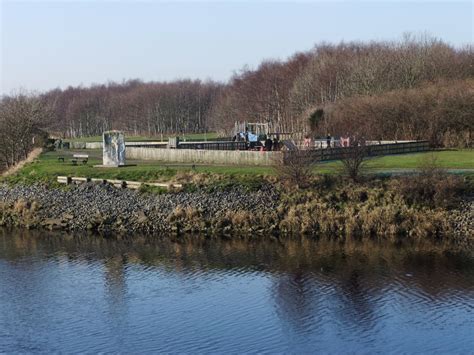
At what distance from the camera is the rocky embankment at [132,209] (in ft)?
138

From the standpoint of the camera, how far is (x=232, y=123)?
11369 centimetres

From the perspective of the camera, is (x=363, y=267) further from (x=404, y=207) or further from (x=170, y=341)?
(x=170, y=341)

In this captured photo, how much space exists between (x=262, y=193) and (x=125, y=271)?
11937 mm

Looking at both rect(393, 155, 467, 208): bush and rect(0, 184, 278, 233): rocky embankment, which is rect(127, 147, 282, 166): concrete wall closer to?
rect(0, 184, 278, 233): rocky embankment

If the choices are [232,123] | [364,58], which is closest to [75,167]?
[364,58]

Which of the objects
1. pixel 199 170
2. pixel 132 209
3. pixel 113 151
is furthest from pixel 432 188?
pixel 113 151

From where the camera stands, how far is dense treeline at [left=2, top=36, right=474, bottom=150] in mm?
68750

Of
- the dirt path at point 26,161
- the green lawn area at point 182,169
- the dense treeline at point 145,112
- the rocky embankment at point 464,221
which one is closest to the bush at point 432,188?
the rocky embankment at point 464,221

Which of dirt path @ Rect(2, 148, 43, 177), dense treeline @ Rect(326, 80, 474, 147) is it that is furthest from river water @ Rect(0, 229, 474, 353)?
dense treeline @ Rect(326, 80, 474, 147)

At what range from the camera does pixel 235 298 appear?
28.3 m

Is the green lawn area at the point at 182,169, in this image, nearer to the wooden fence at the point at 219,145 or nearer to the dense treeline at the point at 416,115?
the dense treeline at the point at 416,115

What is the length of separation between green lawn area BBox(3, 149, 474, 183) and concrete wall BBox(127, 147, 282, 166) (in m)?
1.32

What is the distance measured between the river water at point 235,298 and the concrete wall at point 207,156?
1257 centimetres

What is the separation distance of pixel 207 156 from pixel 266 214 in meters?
14.1
